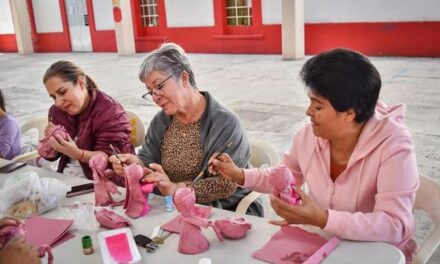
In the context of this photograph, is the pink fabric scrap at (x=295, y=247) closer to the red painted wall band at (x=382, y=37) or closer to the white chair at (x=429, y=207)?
the white chair at (x=429, y=207)

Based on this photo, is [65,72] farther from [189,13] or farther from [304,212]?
[189,13]

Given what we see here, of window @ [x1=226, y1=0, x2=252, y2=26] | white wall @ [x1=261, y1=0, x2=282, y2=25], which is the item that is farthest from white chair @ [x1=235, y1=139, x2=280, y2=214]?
window @ [x1=226, y1=0, x2=252, y2=26]

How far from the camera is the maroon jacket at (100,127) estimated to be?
2.40m

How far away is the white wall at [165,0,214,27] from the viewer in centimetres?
1175

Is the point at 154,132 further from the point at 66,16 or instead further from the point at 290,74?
the point at 66,16

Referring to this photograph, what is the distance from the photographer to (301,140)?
1.75 meters

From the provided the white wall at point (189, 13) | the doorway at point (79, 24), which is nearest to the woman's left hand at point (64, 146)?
the white wall at point (189, 13)

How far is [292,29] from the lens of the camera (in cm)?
968

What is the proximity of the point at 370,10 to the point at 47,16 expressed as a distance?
1061cm

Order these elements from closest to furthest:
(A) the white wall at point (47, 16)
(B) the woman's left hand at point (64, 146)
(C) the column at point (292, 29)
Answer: (B) the woman's left hand at point (64, 146)
(C) the column at point (292, 29)
(A) the white wall at point (47, 16)

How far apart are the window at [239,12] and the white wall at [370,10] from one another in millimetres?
1654

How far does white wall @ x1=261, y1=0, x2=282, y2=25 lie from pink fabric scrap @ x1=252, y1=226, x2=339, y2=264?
9.72 m

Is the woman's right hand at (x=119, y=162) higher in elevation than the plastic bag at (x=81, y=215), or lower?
higher

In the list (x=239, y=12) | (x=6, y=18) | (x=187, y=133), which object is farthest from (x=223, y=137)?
(x=6, y=18)
